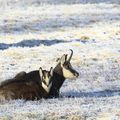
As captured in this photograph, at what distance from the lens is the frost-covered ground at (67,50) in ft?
38.0

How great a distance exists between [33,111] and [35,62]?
1019 centimetres

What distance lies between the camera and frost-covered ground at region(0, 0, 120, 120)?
1159cm

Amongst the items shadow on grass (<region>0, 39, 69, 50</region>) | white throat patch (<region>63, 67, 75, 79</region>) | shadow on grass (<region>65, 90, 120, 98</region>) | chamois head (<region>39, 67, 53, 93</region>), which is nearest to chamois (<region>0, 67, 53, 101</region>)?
chamois head (<region>39, 67, 53, 93</region>)

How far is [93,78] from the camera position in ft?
59.2

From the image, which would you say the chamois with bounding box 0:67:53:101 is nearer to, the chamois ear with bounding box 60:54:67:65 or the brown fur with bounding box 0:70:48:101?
the brown fur with bounding box 0:70:48:101

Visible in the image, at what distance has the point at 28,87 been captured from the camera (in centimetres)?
1358

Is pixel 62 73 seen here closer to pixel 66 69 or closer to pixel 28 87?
pixel 66 69

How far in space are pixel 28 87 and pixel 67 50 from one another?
442 inches

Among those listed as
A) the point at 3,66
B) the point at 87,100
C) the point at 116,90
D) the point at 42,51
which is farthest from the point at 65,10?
the point at 87,100

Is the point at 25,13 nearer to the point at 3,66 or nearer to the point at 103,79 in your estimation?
the point at 3,66

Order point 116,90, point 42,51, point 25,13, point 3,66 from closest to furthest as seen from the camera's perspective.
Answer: point 116,90, point 3,66, point 42,51, point 25,13

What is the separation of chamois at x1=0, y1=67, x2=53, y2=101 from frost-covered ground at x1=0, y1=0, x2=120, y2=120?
0.48 meters

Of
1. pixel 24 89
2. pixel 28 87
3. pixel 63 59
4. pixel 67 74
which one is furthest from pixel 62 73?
pixel 24 89

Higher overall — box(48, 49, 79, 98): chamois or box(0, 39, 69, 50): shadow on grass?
box(48, 49, 79, 98): chamois
